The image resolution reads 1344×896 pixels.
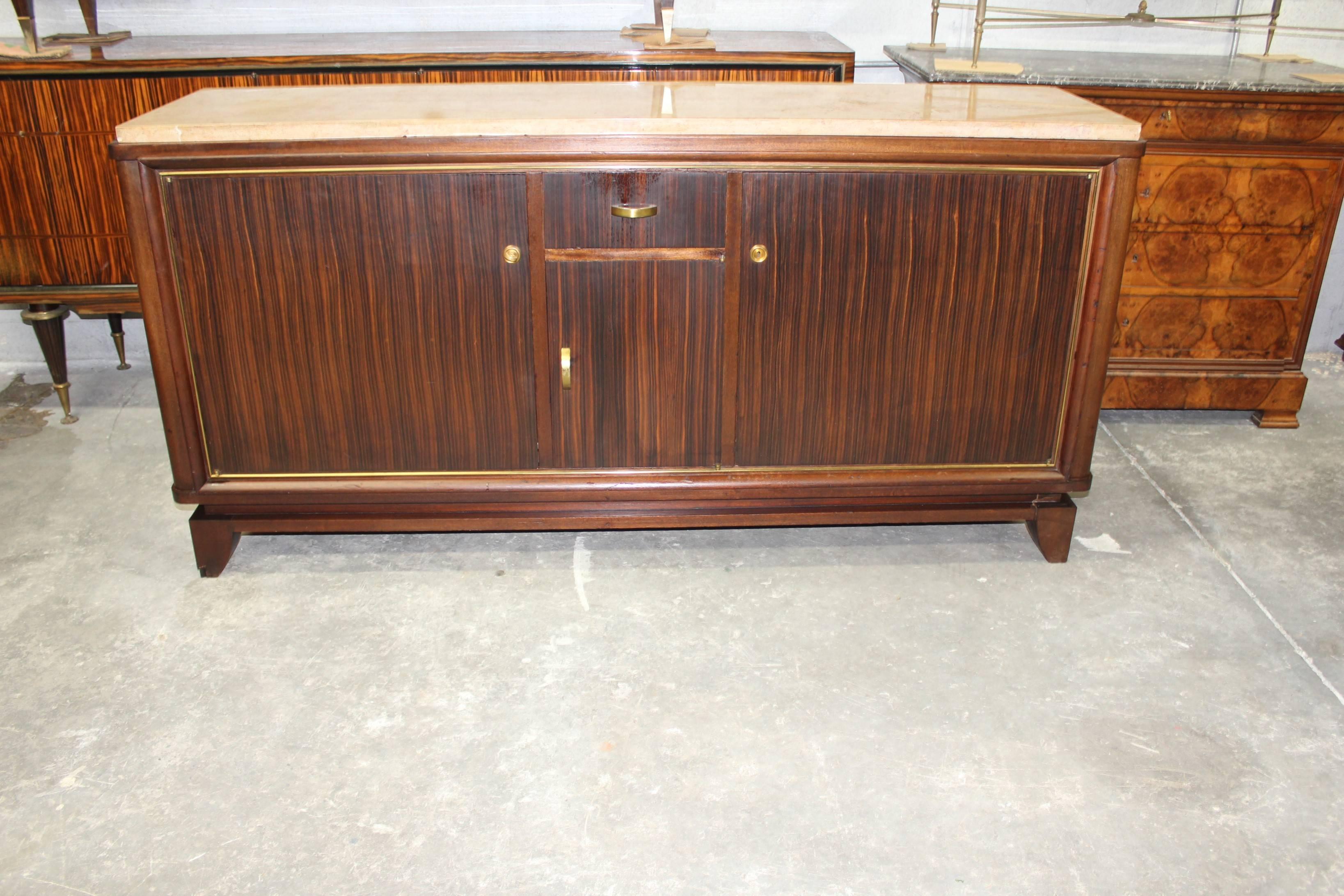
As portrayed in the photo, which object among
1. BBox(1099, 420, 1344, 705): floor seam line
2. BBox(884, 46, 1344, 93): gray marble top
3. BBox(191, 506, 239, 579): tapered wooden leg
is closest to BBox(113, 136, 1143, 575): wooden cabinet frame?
BBox(191, 506, 239, 579): tapered wooden leg

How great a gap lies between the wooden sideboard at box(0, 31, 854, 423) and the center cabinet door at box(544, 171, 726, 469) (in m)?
0.91

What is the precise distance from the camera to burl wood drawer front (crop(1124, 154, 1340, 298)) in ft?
8.99

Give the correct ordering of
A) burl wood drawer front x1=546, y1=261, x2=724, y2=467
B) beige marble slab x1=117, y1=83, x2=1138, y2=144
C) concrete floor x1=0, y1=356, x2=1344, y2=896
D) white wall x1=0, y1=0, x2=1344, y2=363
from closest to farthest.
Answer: concrete floor x1=0, y1=356, x2=1344, y2=896 → beige marble slab x1=117, y1=83, x2=1138, y2=144 → burl wood drawer front x1=546, y1=261, x2=724, y2=467 → white wall x1=0, y1=0, x2=1344, y2=363

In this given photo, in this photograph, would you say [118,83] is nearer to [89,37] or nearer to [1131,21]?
[89,37]

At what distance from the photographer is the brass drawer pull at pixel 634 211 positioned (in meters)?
2.00

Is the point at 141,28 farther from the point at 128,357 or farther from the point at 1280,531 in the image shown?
the point at 1280,531

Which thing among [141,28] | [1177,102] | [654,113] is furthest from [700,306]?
[141,28]

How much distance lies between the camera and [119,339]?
3271 millimetres

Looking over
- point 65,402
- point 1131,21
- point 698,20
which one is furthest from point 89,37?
point 1131,21

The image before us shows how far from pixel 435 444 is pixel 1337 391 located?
2.78 meters

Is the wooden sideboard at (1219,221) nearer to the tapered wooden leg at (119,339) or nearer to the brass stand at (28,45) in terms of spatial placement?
the brass stand at (28,45)

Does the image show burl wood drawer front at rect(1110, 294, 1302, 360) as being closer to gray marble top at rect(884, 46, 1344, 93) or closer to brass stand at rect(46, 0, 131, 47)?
gray marble top at rect(884, 46, 1344, 93)

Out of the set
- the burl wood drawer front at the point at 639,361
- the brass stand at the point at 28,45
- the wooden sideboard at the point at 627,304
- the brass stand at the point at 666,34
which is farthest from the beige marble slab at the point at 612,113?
the brass stand at the point at 28,45

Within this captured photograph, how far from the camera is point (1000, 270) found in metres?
2.09
